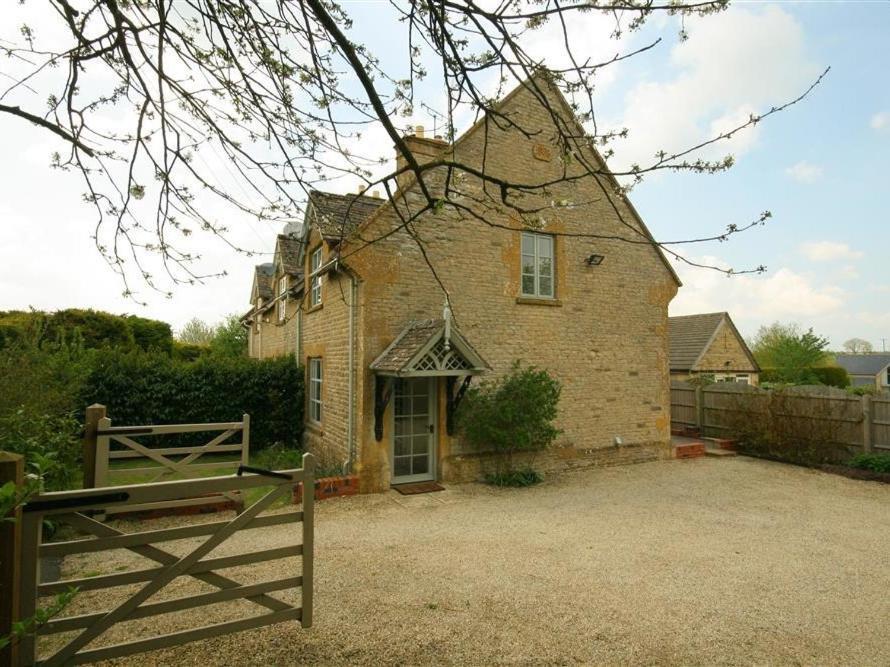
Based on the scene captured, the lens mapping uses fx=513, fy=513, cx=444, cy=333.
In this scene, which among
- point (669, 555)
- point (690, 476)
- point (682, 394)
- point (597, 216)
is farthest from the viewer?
point (682, 394)

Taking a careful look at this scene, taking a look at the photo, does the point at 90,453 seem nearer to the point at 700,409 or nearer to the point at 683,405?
the point at 700,409

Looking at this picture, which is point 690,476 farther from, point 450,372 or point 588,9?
point 588,9

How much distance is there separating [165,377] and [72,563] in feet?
24.5

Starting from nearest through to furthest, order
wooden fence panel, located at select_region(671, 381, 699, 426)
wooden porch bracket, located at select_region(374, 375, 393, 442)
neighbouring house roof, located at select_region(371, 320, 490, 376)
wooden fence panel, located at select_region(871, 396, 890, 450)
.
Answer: neighbouring house roof, located at select_region(371, 320, 490, 376)
wooden porch bracket, located at select_region(374, 375, 393, 442)
wooden fence panel, located at select_region(871, 396, 890, 450)
wooden fence panel, located at select_region(671, 381, 699, 426)

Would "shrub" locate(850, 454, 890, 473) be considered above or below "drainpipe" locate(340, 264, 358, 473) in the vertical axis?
below

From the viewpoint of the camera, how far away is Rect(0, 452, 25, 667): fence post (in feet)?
9.84

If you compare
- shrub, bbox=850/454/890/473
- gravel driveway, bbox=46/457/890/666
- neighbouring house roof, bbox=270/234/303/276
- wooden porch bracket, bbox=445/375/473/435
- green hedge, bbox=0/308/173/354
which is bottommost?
gravel driveway, bbox=46/457/890/666

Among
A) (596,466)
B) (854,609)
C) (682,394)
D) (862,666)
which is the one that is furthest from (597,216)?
(862,666)

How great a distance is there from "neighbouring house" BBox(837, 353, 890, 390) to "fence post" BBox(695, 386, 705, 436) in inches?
1497

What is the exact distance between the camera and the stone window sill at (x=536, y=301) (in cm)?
1091

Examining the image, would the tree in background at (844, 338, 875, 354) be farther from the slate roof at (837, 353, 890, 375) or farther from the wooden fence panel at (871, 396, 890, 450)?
the wooden fence panel at (871, 396, 890, 450)

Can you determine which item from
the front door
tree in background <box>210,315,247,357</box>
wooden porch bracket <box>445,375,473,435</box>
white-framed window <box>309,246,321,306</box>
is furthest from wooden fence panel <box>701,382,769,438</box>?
tree in background <box>210,315,247,357</box>

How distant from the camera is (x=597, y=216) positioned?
1211cm

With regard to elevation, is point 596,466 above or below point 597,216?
below
